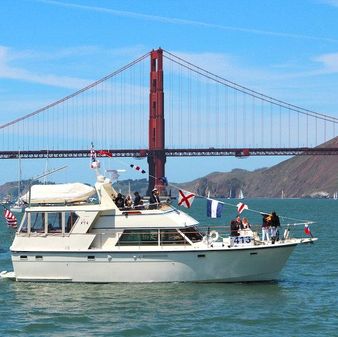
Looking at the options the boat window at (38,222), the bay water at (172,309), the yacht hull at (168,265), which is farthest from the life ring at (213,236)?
the boat window at (38,222)

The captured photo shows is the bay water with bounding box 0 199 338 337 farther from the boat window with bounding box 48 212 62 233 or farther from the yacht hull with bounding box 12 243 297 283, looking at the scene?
the boat window with bounding box 48 212 62 233

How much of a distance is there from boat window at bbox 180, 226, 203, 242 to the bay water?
4.69ft

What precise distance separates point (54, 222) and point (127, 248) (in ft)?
8.37

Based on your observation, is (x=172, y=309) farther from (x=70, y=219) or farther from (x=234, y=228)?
(x=70, y=219)

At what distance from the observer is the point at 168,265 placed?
26250mm

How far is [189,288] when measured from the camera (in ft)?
84.4

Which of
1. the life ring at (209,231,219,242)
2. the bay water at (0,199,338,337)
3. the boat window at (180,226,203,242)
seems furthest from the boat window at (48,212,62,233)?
the life ring at (209,231,219,242)

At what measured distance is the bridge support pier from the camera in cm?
11525

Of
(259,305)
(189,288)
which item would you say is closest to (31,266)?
(189,288)

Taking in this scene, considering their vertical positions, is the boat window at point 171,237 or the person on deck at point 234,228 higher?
the person on deck at point 234,228

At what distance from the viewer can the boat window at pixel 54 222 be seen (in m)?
27.3

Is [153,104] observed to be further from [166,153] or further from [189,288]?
[189,288]

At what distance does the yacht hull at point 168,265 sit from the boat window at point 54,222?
0.82m

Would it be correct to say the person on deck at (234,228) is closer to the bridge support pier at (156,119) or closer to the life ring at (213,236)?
the life ring at (213,236)
